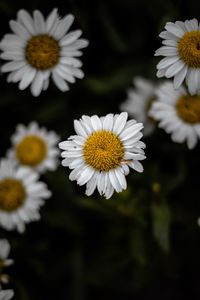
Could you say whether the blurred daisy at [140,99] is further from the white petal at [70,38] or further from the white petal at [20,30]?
the white petal at [20,30]

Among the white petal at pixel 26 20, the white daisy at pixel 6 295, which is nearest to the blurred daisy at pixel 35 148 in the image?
the white petal at pixel 26 20

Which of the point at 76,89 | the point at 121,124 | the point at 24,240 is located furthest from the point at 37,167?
the point at 121,124

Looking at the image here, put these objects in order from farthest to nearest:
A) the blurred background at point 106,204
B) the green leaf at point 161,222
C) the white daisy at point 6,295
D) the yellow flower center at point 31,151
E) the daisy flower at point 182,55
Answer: the yellow flower center at point 31,151 < the blurred background at point 106,204 < the green leaf at point 161,222 < the white daisy at point 6,295 < the daisy flower at point 182,55

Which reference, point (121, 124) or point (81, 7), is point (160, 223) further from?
point (81, 7)

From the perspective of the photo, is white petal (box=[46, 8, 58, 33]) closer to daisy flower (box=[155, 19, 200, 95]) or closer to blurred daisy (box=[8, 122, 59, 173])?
daisy flower (box=[155, 19, 200, 95])

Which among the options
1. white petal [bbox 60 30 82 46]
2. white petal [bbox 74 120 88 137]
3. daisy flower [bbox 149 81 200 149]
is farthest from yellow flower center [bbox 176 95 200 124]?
white petal [bbox 74 120 88 137]

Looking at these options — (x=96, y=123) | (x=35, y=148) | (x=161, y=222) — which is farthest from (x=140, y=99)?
(x=96, y=123)

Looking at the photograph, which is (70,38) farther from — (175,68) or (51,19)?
(175,68)
